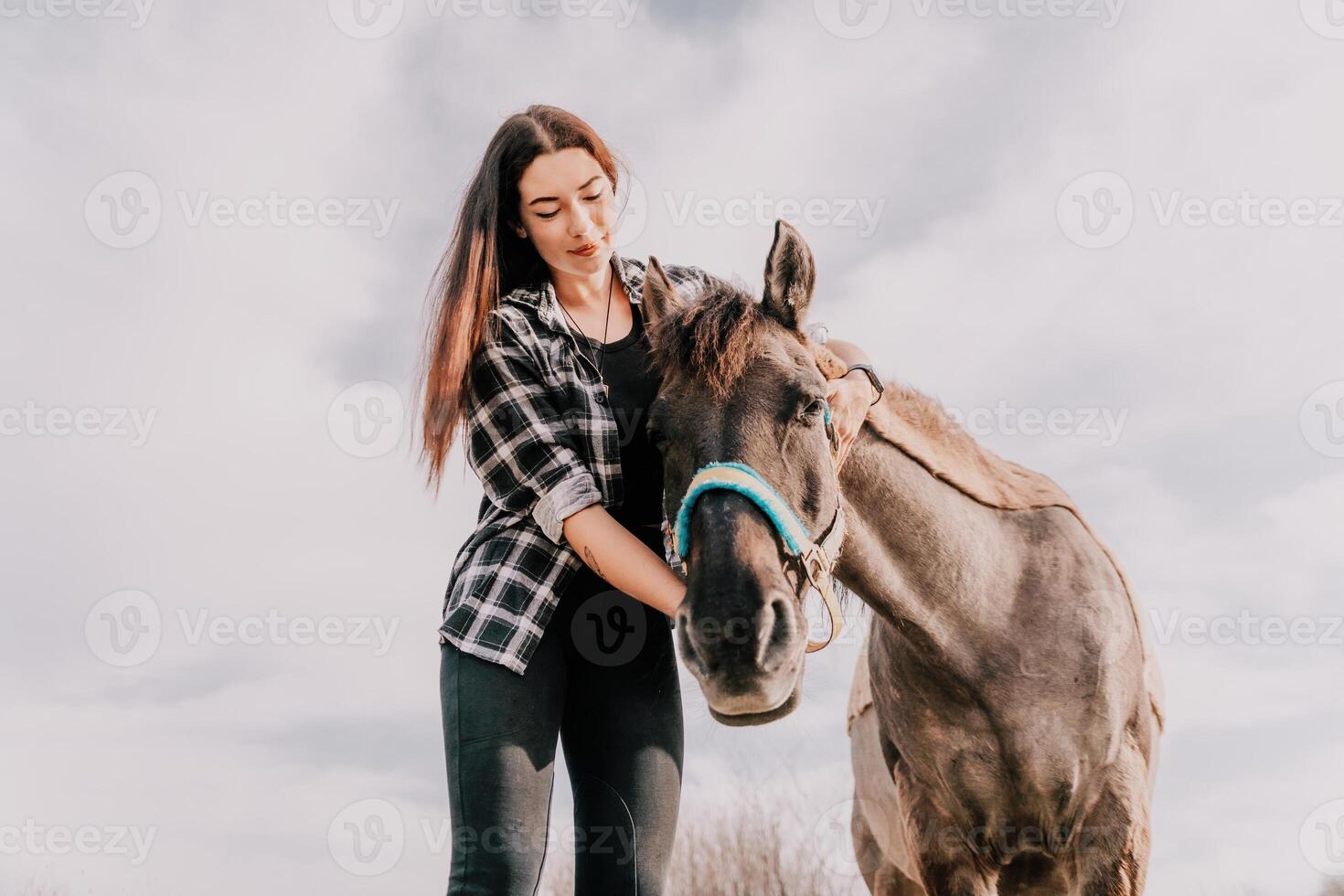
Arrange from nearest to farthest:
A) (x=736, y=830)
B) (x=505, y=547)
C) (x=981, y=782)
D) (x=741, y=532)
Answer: (x=741, y=532)
(x=505, y=547)
(x=981, y=782)
(x=736, y=830)

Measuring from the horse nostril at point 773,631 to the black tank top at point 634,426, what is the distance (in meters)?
0.64

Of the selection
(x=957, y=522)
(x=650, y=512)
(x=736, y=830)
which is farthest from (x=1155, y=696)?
(x=736, y=830)

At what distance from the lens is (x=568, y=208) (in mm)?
2756

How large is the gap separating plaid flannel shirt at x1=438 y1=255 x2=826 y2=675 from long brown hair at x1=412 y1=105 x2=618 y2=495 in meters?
0.06

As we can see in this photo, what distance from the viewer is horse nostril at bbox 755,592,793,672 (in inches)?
81.3

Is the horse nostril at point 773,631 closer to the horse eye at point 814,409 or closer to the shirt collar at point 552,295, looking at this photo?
the horse eye at point 814,409

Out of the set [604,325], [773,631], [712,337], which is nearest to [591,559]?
[773,631]

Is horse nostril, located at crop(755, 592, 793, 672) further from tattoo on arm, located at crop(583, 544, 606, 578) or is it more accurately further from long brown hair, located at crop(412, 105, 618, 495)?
long brown hair, located at crop(412, 105, 618, 495)

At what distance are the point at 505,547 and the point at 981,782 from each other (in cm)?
167

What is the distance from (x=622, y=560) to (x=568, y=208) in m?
1.02

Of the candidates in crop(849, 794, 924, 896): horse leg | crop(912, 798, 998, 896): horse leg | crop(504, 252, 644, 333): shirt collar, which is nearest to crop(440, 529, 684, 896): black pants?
crop(504, 252, 644, 333): shirt collar

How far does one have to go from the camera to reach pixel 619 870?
7.63 ft

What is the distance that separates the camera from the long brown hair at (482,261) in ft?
8.54

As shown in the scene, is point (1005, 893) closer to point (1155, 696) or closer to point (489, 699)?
point (1155, 696)
